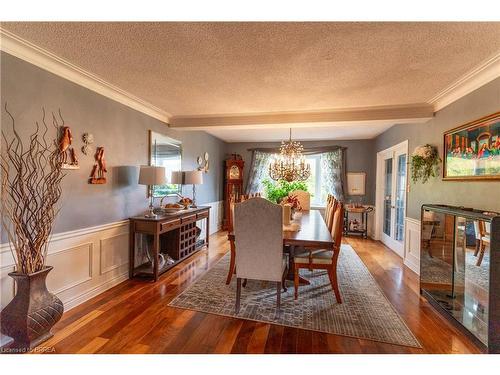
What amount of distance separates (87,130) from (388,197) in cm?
531

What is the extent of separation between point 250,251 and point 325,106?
7.18ft

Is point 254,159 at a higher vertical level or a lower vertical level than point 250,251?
higher

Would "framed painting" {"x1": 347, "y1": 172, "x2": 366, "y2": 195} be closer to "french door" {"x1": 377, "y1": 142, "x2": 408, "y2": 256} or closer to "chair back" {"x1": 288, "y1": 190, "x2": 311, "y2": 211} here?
"french door" {"x1": 377, "y1": 142, "x2": 408, "y2": 256}

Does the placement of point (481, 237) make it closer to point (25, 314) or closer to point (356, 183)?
point (25, 314)

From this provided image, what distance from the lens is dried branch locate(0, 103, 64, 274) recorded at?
5.62 feet

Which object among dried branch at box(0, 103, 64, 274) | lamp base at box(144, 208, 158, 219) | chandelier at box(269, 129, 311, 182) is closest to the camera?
dried branch at box(0, 103, 64, 274)

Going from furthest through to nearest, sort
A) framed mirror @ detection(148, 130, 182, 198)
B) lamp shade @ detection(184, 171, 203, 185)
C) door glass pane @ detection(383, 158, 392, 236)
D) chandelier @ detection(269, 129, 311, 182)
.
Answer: door glass pane @ detection(383, 158, 392, 236), lamp shade @ detection(184, 171, 203, 185), chandelier @ detection(269, 129, 311, 182), framed mirror @ detection(148, 130, 182, 198)

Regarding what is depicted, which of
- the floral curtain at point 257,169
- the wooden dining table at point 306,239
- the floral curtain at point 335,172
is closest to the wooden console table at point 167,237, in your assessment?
the wooden dining table at point 306,239

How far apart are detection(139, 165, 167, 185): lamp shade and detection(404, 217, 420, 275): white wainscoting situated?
3652mm

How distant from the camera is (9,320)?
1.67 m

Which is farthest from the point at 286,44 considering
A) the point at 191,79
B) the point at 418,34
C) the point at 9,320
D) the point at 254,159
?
the point at 254,159

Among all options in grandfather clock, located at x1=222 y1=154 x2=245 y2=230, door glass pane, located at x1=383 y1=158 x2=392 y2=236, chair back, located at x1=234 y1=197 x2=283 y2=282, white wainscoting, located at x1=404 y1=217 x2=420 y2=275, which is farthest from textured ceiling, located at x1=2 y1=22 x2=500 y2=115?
grandfather clock, located at x1=222 y1=154 x2=245 y2=230

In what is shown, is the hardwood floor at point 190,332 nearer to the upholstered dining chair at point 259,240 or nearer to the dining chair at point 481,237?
the upholstered dining chair at point 259,240
